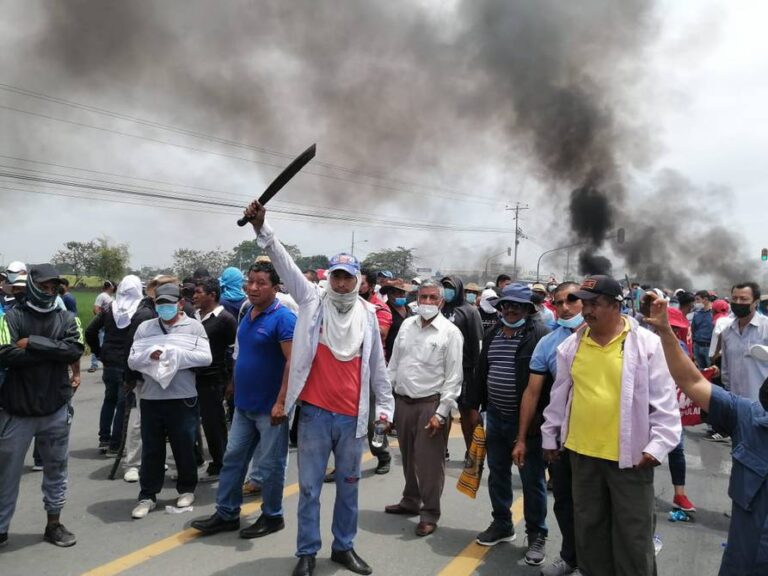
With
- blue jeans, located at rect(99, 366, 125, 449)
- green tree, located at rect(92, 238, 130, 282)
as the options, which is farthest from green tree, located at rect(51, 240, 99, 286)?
blue jeans, located at rect(99, 366, 125, 449)

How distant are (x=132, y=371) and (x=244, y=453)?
4.40 feet

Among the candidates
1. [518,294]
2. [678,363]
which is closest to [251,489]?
[518,294]

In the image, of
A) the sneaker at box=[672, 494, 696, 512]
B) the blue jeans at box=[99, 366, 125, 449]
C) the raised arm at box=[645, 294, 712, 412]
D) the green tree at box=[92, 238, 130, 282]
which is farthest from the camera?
the green tree at box=[92, 238, 130, 282]

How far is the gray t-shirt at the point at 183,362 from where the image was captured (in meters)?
4.21

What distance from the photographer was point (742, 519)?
2.16 meters

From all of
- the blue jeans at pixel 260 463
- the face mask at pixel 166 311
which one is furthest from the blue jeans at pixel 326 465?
the face mask at pixel 166 311

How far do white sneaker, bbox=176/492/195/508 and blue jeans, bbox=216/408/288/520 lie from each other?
55cm

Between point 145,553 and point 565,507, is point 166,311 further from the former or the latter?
point 565,507

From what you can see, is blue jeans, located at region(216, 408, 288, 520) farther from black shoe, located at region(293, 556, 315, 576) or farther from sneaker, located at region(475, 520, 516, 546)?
sneaker, located at region(475, 520, 516, 546)

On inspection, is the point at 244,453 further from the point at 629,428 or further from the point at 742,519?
the point at 742,519

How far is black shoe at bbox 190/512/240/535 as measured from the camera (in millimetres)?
3777

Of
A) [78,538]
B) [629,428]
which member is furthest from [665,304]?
[78,538]

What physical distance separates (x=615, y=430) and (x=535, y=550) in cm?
121

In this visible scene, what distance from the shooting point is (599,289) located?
111 inches
